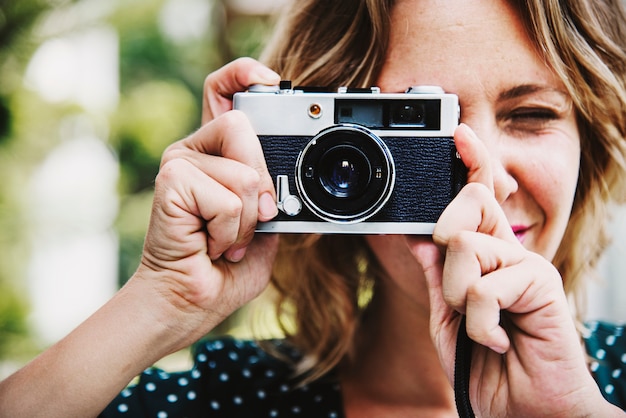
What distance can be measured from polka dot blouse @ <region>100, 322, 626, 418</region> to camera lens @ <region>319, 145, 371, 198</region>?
18.3 inches

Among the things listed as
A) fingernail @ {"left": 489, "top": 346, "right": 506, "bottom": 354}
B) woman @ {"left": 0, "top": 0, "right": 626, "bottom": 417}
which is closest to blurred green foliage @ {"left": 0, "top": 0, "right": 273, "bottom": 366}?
woman @ {"left": 0, "top": 0, "right": 626, "bottom": 417}

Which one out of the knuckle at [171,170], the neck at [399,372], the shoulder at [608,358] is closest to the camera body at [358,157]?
the knuckle at [171,170]

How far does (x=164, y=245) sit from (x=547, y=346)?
1.69 ft

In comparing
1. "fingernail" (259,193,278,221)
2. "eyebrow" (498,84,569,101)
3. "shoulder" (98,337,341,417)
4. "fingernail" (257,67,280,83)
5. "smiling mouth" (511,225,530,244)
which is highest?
"fingernail" (257,67,280,83)

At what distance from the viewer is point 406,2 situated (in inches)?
44.1

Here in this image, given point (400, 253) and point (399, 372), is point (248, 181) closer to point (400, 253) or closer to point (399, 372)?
point (400, 253)

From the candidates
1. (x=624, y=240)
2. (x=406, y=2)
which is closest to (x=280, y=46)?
(x=406, y=2)

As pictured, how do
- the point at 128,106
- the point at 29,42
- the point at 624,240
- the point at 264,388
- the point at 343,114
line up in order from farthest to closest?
the point at 128,106 < the point at 624,240 < the point at 29,42 < the point at 264,388 < the point at 343,114

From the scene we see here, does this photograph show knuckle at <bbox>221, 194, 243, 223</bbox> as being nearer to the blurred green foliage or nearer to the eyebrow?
the eyebrow

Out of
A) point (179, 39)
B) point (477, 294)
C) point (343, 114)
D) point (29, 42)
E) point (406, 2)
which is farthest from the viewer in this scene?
point (179, 39)

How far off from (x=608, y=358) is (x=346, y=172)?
72 centimetres

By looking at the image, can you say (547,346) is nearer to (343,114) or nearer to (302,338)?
(343,114)

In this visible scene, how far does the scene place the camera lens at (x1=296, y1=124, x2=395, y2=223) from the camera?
970 mm

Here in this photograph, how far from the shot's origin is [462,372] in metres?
0.92
